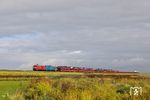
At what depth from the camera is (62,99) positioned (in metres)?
21.9

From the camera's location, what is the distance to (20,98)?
81.0 ft

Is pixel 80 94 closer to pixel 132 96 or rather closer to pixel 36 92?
pixel 132 96

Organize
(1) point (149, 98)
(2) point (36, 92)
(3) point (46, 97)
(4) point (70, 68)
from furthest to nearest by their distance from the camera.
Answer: (4) point (70, 68) < (2) point (36, 92) < (3) point (46, 97) < (1) point (149, 98)

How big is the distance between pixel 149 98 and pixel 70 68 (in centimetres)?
9751

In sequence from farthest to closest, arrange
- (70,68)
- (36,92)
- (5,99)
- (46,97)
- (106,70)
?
(106,70) < (70,68) < (36,92) < (5,99) < (46,97)

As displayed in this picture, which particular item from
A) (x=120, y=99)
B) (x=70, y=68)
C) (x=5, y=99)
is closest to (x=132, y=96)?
(x=120, y=99)

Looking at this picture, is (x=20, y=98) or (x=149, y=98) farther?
(x=20, y=98)

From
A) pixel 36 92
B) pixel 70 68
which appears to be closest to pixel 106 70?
pixel 70 68

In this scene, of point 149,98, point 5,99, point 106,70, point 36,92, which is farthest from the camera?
point 106,70

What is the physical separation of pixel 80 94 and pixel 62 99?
890 mm

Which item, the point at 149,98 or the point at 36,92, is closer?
the point at 149,98

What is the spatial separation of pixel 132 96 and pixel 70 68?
97.1m

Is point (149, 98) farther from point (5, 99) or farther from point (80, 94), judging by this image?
point (5, 99)

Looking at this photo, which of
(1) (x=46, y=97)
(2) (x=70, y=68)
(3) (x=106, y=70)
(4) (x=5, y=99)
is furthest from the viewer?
(3) (x=106, y=70)
